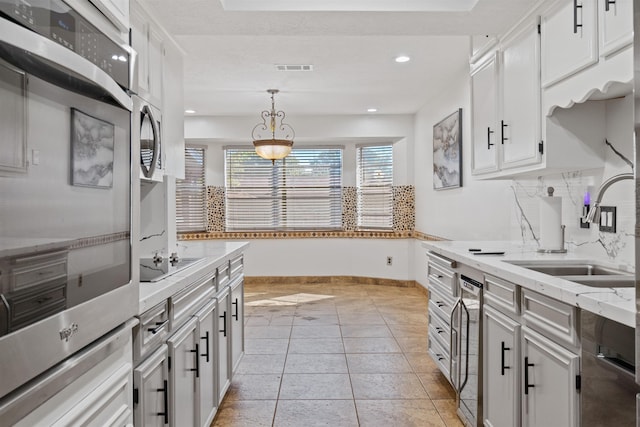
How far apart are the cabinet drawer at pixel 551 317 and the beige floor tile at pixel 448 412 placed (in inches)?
41.1

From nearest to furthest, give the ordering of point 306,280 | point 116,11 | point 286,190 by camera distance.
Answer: point 116,11 < point 306,280 < point 286,190

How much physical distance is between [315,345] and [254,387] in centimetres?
99

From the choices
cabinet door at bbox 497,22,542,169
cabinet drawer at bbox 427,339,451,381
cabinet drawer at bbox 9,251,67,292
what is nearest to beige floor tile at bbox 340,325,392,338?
cabinet drawer at bbox 427,339,451,381

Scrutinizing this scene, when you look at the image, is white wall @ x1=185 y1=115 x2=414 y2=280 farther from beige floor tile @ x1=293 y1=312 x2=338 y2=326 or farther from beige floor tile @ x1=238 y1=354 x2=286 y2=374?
beige floor tile @ x1=238 y1=354 x2=286 y2=374

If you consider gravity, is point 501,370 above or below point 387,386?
above

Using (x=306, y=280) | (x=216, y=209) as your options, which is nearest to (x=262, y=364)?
(x=306, y=280)

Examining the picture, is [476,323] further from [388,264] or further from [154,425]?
[388,264]

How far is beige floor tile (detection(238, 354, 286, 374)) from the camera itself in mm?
3361

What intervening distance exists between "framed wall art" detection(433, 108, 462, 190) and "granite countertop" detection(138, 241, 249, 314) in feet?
8.99

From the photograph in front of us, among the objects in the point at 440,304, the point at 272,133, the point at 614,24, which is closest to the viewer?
the point at 614,24

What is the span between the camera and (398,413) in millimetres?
2678

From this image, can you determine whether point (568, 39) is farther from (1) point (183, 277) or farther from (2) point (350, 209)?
(2) point (350, 209)

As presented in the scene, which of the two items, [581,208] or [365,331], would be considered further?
[365,331]

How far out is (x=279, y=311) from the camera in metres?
5.25
